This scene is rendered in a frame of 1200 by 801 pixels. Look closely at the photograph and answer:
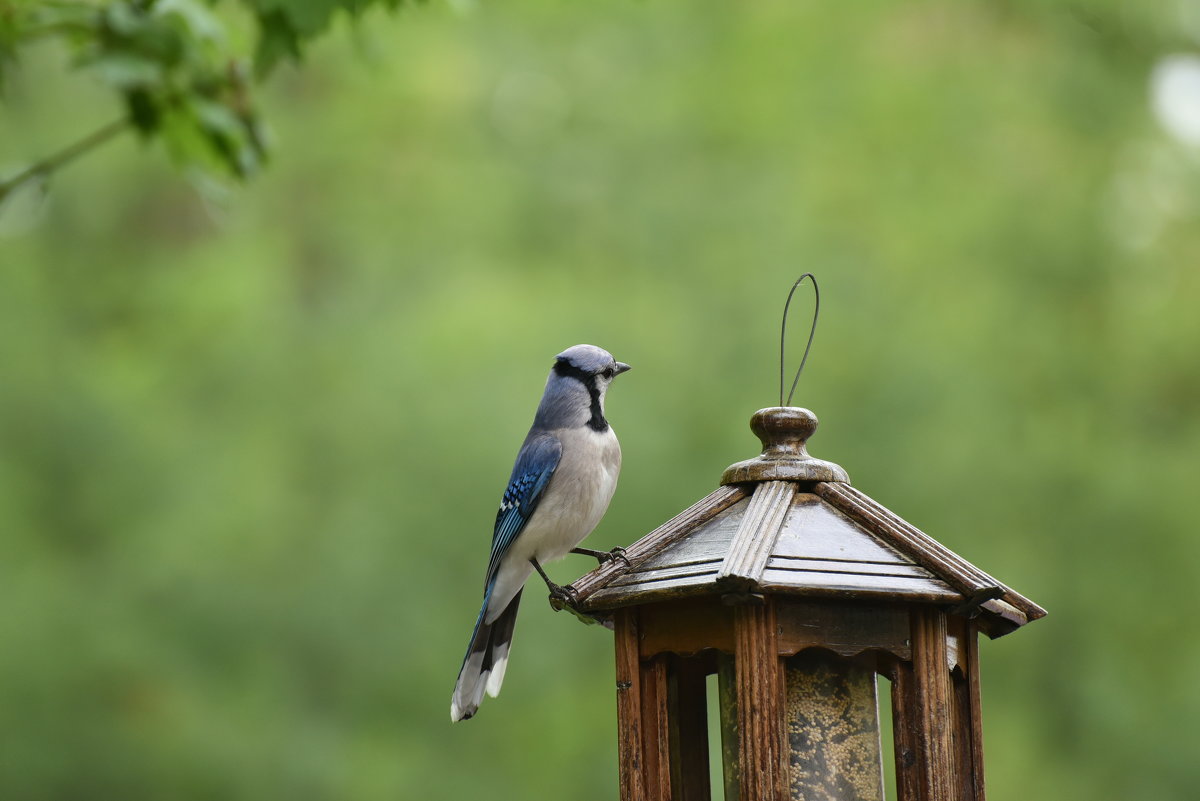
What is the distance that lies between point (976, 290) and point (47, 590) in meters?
5.14

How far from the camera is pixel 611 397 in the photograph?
6.79m

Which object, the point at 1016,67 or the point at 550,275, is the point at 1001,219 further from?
the point at 550,275

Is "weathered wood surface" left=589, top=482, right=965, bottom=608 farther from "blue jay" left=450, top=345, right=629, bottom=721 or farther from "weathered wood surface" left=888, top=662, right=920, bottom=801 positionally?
"blue jay" left=450, top=345, right=629, bottom=721

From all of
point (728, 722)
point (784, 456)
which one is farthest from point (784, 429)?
point (728, 722)

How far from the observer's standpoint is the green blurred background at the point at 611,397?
22.5 feet

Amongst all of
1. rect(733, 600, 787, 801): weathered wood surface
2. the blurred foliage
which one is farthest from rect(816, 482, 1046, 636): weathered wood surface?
the blurred foliage

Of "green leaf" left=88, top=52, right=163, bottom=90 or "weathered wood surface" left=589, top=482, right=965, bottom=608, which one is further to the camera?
"green leaf" left=88, top=52, right=163, bottom=90

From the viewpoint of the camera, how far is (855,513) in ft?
7.50

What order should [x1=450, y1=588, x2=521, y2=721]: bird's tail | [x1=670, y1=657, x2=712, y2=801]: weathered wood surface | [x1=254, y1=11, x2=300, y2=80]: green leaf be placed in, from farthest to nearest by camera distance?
[x1=450, y1=588, x2=521, y2=721]: bird's tail
[x1=254, y1=11, x2=300, y2=80]: green leaf
[x1=670, y1=657, x2=712, y2=801]: weathered wood surface

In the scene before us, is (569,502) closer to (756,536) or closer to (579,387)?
(579,387)

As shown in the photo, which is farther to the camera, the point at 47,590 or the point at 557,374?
the point at 47,590

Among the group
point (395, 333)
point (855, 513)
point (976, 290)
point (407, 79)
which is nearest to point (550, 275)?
point (395, 333)

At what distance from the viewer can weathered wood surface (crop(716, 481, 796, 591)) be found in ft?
6.68

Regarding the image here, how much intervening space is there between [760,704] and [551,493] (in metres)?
1.13
